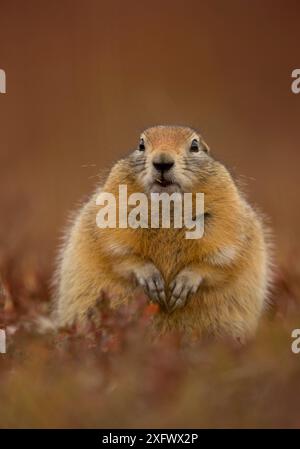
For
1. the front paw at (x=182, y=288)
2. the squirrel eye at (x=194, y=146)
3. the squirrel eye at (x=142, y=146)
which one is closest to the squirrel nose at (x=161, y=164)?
the squirrel eye at (x=142, y=146)

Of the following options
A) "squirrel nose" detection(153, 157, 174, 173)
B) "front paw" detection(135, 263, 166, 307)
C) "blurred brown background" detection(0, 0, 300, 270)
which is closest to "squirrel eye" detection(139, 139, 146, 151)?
"squirrel nose" detection(153, 157, 174, 173)

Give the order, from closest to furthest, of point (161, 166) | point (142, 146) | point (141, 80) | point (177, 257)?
point (161, 166) → point (177, 257) → point (142, 146) → point (141, 80)

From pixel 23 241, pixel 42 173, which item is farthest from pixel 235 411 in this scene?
pixel 42 173

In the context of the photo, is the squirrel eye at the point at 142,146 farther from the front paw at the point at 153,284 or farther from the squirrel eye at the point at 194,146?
the front paw at the point at 153,284

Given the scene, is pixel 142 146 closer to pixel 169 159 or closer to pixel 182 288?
pixel 169 159

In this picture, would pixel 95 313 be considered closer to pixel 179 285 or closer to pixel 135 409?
pixel 179 285

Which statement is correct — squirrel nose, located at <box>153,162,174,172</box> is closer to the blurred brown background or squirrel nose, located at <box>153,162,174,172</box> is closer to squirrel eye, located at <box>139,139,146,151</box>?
squirrel eye, located at <box>139,139,146,151</box>

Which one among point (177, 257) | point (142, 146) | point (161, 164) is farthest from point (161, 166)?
point (177, 257)
